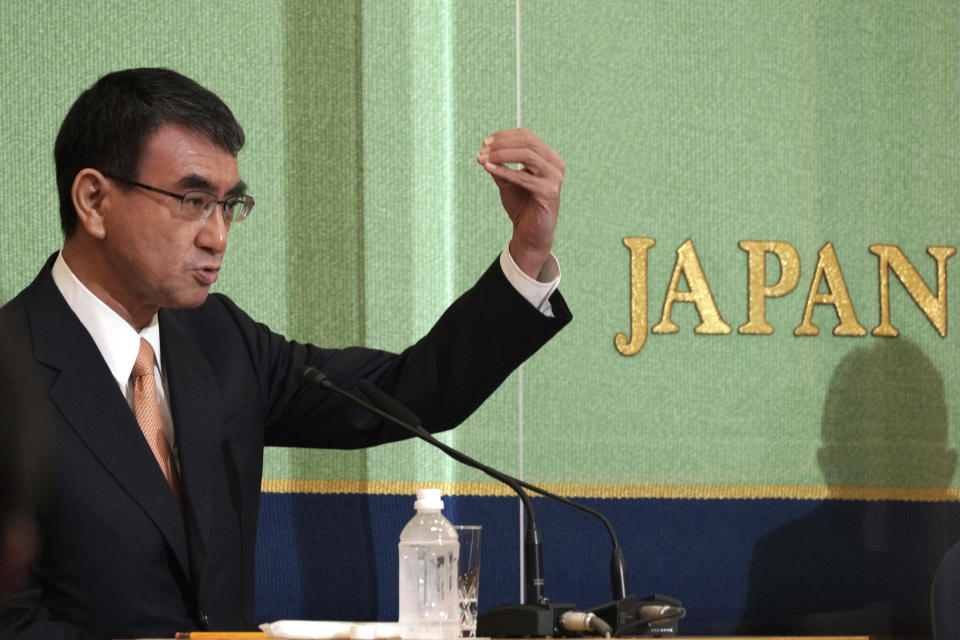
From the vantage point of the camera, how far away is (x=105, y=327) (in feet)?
7.00

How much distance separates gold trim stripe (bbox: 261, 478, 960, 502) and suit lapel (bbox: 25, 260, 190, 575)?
87cm

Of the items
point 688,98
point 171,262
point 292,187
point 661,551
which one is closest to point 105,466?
point 171,262

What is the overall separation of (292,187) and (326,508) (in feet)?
2.37

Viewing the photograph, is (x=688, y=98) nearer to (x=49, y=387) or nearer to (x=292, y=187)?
(x=292, y=187)

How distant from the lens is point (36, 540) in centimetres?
197

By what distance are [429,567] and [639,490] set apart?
1484 millimetres

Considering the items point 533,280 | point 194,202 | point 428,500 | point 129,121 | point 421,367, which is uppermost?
point 129,121

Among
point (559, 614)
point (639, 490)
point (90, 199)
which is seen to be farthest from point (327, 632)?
point (639, 490)

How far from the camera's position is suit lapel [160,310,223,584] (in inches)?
80.4

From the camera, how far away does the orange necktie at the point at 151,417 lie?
2086 mm

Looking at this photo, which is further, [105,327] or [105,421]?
[105,327]

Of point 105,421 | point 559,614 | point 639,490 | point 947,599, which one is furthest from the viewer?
point 639,490

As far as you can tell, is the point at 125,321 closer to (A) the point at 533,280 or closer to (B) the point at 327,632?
(A) the point at 533,280

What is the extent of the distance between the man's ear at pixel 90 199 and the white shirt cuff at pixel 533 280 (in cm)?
68
